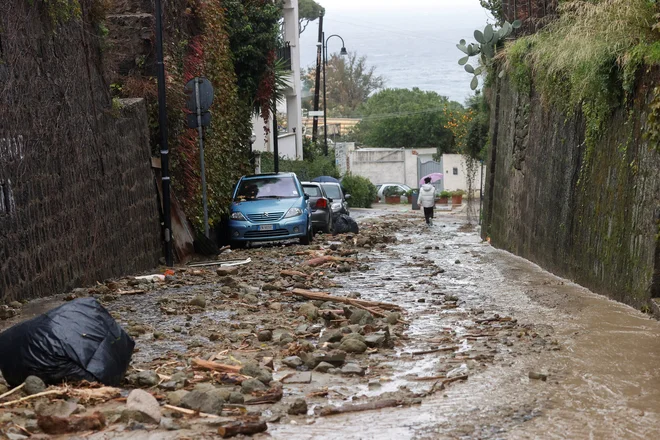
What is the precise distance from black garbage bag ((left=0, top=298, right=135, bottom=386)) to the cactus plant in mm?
15563

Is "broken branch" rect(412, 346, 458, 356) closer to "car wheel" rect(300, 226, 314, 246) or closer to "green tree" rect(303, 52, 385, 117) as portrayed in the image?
"car wheel" rect(300, 226, 314, 246)

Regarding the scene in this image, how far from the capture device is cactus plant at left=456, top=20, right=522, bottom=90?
20750 mm

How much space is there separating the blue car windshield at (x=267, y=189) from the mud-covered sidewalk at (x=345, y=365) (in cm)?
771

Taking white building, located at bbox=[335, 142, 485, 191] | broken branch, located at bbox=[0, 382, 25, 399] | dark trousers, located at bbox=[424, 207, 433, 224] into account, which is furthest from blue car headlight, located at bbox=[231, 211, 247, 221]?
white building, located at bbox=[335, 142, 485, 191]

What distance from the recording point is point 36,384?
603 cm

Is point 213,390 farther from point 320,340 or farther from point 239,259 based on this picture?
point 239,259

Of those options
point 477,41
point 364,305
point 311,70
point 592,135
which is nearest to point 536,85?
point 592,135

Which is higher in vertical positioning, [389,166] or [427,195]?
[427,195]

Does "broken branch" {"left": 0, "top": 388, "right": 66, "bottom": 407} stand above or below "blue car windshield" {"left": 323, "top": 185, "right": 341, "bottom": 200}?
above

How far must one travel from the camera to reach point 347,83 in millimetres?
115438

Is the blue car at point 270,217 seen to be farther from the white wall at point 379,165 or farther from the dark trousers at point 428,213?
the white wall at point 379,165

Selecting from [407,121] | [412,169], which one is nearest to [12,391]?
[412,169]

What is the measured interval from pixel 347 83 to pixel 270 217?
96312mm

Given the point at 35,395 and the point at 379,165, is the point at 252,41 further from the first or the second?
the point at 379,165
